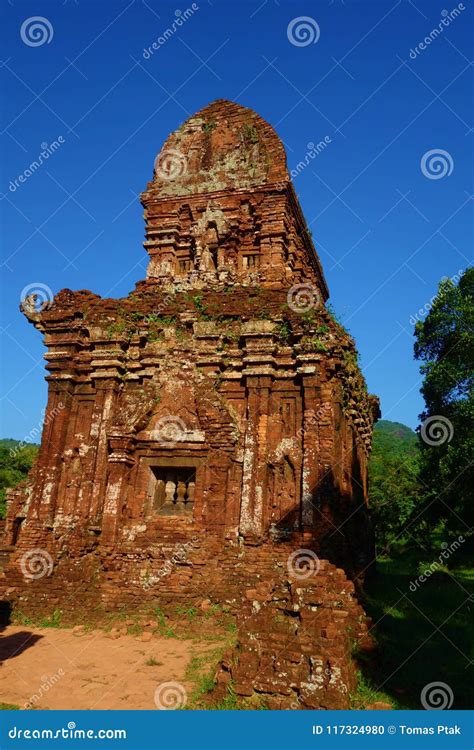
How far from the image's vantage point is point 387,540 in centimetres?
2775

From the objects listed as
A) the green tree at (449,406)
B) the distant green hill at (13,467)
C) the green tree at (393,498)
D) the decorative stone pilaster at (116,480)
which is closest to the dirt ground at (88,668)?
the decorative stone pilaster at (116,480)

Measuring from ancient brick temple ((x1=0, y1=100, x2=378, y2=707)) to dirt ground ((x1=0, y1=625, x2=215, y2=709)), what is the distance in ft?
3.65

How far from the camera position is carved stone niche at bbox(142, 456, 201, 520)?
12086 millimetres

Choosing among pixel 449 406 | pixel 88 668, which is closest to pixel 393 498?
pixel 449 406

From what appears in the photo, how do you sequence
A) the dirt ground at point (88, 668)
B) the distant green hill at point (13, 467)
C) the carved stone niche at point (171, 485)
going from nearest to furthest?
the dirt ground at point (88, 668) < the carved stone niche at point (171, 485) < the distant green hill at point (13, 467)

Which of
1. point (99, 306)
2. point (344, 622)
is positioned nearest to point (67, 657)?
point (344, 622)

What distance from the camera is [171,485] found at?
1248 cm

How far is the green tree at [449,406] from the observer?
17219mm

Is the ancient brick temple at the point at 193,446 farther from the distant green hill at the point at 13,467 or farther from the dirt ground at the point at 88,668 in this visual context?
the distant green hill at the point at 13,467

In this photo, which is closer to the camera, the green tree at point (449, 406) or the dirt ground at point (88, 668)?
the dirt ground at point (88, 668)

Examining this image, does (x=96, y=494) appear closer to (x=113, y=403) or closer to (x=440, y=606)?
(x=113, y=403)

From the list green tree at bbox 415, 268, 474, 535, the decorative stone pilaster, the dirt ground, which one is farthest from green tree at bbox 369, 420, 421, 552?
the dirt ground

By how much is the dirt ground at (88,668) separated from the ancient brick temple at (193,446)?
111cm

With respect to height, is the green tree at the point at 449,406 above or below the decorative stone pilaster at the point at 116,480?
above
